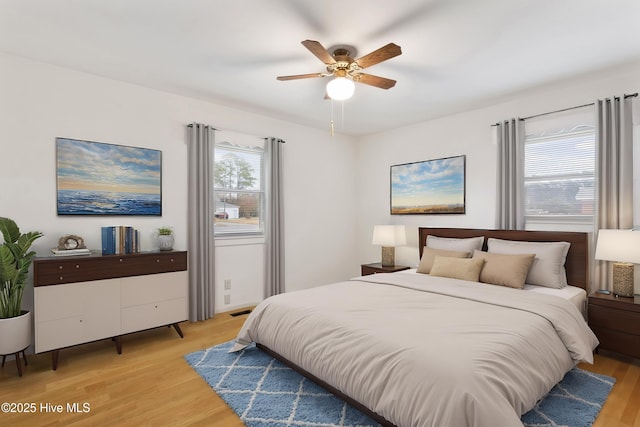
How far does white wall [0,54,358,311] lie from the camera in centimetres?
283

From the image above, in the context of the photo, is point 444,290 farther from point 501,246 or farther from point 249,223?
point 249,223

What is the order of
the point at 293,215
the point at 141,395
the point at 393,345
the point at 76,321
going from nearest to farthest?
the point at 393,345 < the point at 141,395 < the point at 76,321 < the point at 293,215

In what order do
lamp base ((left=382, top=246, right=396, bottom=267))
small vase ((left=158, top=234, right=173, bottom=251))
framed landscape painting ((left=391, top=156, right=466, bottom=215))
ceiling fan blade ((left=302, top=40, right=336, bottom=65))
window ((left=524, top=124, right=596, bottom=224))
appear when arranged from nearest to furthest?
ceiling fan blade ((left=302, top=40, right=336, bottom=65)), window ((left=524, top=124, right=596, bottom=224)), small vase ((left=158, top=234, right=173, bottom=251)), framed landscape painting ((left=391, top=156, right=466, bottom=215)), lamp base ((left=382, top=246, right=396, bottom=267))

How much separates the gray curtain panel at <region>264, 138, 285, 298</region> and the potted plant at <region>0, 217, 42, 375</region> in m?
2.43

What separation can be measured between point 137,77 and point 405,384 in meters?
3.50

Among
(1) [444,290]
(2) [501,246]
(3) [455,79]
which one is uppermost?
(3) [455,79]

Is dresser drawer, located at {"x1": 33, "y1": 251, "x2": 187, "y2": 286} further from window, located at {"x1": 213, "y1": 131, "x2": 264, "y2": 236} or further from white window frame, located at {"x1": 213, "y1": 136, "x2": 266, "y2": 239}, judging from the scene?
window, located at {"x1": 213, "y1": 131, "x2": 264, "y2": 236}

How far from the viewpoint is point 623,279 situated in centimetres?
287

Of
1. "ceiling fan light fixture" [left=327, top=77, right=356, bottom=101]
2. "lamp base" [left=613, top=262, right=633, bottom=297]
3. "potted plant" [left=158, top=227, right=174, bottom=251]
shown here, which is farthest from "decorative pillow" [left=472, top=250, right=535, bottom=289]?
"potted plant" [left=158, top=227, right=174, bottom=251]

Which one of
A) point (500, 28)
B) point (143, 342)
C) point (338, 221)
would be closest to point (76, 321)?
point (143, 342)

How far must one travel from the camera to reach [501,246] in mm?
3525

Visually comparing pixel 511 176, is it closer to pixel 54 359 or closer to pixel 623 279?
pixel 623 279

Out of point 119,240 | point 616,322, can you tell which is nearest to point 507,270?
point 616,322

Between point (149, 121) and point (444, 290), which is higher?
point (149, 121)
